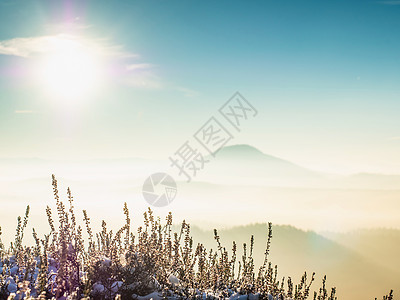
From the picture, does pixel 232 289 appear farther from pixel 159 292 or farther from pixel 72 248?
pixel 72 248

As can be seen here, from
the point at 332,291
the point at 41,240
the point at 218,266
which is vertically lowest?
the point at 332,291

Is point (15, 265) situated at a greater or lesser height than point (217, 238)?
lesser

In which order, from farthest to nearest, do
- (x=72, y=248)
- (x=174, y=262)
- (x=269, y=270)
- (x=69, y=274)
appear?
(x=174, y=262)
(x=269, y=270)
(x=72, y=248)
(x=69, y=274)

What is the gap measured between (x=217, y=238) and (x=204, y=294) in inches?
48.4

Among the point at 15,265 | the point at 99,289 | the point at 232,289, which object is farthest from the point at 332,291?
the point at 15,265

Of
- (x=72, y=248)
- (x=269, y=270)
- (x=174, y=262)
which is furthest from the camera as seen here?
(x=174, y=262)

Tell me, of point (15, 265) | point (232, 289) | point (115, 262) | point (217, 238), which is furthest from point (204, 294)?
point (15, 265)

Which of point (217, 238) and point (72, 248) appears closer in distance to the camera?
point (72, 248)

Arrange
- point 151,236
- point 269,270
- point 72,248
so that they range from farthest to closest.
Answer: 1. point 151,236
2. point 269,270
3. point 72,248

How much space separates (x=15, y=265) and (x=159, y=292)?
343 cm

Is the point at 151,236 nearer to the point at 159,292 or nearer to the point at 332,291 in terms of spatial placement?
the point at 159,292

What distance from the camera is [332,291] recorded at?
256 inches

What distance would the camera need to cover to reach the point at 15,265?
278 inches

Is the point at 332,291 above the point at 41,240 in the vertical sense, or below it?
below
